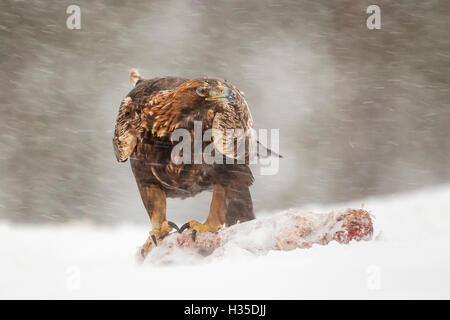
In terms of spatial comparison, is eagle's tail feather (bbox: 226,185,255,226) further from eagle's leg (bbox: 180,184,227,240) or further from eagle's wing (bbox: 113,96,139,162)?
eagle's wing (bbox: 113,96,139,162)

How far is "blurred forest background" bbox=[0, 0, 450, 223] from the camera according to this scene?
4.61 meters

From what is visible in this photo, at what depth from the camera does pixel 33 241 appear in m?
3.90

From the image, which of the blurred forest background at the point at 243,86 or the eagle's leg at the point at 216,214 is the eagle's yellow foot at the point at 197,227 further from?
the blurred forest background at the point at 243,86

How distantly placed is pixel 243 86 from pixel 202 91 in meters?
2.37

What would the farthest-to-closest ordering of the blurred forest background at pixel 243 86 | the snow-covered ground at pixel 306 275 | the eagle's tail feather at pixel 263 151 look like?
the blurred forest background at pixel 243 86
the eagle's tail feather at pixel 263 151
the snow-covered ground at pixel 306 275

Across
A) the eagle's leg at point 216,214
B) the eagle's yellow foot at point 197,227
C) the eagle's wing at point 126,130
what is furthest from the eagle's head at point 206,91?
the eagle's yellow foot at point 197,227

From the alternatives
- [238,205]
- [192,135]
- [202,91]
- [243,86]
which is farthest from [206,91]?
[243,86]

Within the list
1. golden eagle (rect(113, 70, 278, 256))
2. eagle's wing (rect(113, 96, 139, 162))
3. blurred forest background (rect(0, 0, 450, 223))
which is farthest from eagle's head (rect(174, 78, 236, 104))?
blurred forest background (rect(0, 0, 450, 223))

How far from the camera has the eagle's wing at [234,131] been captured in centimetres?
235

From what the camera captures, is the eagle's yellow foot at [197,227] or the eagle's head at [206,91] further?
the eagle's yellow foot at [197,227]

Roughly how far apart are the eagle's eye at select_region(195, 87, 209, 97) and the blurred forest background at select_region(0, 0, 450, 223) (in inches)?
89.7

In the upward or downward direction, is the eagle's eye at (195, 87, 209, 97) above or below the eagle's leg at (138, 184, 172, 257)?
above

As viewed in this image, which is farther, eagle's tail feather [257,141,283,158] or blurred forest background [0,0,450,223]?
blurred forest background [0,0,450,223]

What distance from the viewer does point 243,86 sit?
15.2ft
